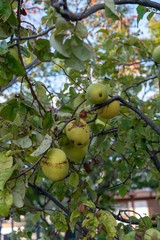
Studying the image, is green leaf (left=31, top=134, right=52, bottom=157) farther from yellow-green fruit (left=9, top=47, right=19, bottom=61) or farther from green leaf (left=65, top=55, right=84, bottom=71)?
yellow-green fruit (left=9, top=47, right=19, bottom=61)

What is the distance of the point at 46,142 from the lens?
1.09m

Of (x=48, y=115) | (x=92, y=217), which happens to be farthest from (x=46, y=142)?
(x=92, y=217)

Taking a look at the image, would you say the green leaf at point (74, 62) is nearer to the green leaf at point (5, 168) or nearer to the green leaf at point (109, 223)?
the green leaf at point (5, 168)

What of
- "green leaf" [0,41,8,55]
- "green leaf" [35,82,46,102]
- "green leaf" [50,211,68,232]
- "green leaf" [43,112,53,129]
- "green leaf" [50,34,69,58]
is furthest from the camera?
"green leaf" [50,211,68,232]

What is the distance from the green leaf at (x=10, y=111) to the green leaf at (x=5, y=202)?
466mm

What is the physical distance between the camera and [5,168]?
105 cm

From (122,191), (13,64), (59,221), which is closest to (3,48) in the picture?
(13,64)

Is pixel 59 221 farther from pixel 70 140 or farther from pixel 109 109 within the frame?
pixel 109 109

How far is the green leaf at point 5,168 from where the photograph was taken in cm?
100

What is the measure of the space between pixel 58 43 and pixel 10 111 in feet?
1.85

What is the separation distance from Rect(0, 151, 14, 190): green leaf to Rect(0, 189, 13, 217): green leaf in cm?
7

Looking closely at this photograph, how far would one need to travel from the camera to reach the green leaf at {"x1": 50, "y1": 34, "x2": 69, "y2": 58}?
95cm

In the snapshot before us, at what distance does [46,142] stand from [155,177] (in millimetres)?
1864

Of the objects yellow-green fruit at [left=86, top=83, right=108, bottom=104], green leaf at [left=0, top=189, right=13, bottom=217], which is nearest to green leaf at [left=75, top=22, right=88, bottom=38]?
yellow-green fruit at [left=86, top=83, right=108, bottom=104]
